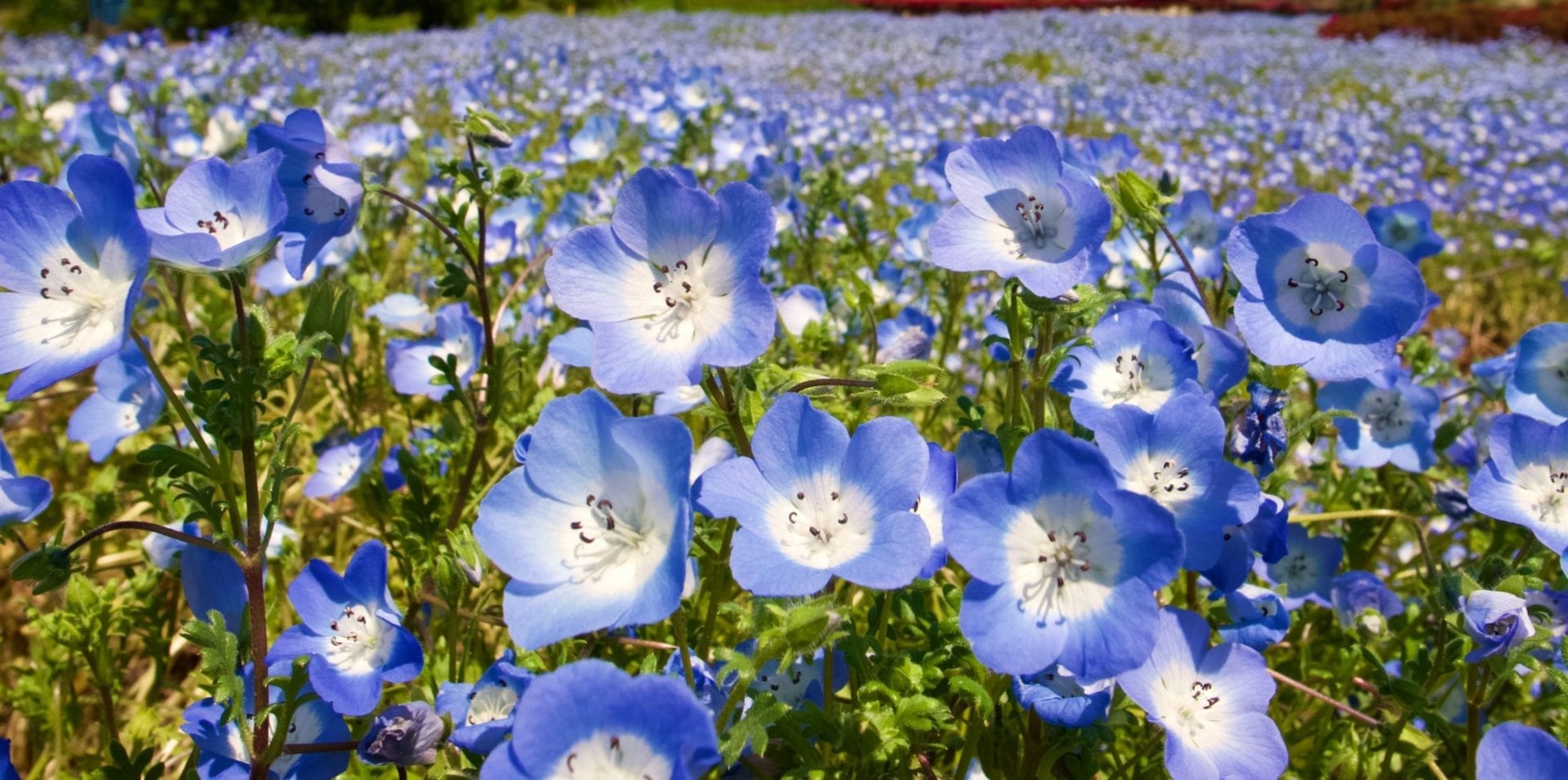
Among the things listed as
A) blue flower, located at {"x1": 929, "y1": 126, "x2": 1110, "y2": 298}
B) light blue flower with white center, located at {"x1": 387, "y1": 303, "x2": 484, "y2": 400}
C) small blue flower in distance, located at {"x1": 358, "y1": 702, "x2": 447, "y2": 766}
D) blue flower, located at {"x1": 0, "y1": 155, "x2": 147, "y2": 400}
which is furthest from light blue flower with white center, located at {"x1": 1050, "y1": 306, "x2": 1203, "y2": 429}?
light blue flower with white center, located at {"x1": 387, "y1": 303, "x2": 484, "y2": 400}

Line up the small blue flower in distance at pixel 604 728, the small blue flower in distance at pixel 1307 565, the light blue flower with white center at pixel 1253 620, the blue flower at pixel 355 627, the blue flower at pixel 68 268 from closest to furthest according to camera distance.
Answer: the small blue flower in distance at pixel 604 728 < the blue flower at pixel 68 268 < the blue flower at pixel 355 627 < the light blue flower with white center at pixel 1253 620 < the small blue flower in distance at pixel 1307 565

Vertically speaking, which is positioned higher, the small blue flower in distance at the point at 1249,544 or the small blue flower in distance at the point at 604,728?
the small blue flower in distance at the point at 604,728

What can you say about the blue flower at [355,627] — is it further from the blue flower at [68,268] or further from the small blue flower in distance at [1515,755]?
the small blue flower in distance at [1515,755]


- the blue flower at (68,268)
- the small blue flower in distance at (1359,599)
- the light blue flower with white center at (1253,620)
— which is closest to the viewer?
the blue flower at (68,268)

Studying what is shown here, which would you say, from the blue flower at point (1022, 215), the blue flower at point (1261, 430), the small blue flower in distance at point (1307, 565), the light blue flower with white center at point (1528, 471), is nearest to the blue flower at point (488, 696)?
the blue flower at point (1022, 215)

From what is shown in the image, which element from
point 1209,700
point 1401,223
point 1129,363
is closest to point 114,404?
point 1129,363

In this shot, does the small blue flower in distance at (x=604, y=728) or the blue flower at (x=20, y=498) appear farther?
the blue flower at (x=20, y=498)

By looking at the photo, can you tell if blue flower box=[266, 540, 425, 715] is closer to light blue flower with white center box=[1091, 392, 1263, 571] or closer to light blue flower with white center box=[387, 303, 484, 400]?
light blue flower with white center box=[387, 303, 484, 400]

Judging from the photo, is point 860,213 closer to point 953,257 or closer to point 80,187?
point 953,257

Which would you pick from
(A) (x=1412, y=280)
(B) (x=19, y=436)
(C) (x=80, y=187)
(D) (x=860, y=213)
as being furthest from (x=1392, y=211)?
(B) (x=19, y=436)
